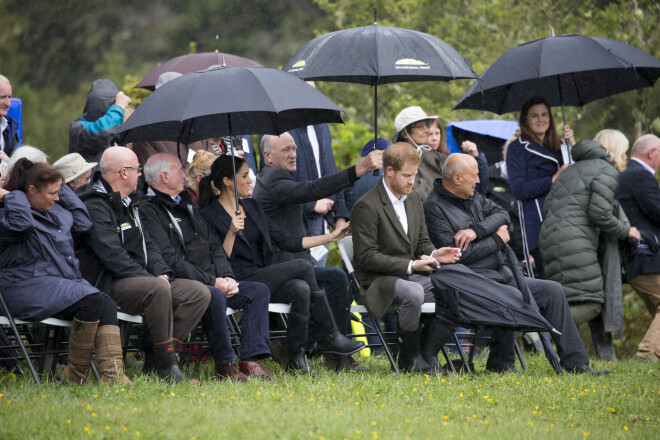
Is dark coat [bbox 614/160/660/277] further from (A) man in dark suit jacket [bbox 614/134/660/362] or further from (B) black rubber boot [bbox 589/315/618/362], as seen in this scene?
(B) black rubber boot [bbox 589/315/618/362]

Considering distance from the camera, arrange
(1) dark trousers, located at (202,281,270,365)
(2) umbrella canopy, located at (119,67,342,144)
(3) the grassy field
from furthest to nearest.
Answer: (1) dark trousers, located at (202,281,270,365), (2) umbrella canopy, located at (119,67,342,144), (3) the grassy field

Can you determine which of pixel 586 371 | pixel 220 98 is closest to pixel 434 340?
pixel 586 371

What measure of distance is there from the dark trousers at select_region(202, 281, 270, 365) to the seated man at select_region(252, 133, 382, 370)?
61 cm

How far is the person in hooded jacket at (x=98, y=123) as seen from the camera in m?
7.94

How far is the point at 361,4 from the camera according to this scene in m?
15.4

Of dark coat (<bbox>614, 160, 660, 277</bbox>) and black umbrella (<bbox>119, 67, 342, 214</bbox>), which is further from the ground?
black umbrella (<bbox>119, 67, 342, 214</bbox>)

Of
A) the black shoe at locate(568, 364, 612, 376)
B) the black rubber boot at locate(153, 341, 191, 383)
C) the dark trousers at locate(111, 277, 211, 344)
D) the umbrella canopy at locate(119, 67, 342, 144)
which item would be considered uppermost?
the umbrella canopy at locate(119, 67, 342, 144)

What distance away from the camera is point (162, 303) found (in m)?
6.32

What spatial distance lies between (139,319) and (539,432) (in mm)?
2832

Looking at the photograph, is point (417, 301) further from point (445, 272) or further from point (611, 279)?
point (611, 279)

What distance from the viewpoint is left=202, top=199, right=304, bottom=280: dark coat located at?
23.8 feet

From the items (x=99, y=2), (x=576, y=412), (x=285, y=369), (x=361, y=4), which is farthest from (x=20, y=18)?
(x=576, y=412)

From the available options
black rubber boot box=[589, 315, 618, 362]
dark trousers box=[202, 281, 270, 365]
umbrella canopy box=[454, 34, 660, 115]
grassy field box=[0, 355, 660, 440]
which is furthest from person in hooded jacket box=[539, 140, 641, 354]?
dark trousers box=[202, 281, 270, 365]

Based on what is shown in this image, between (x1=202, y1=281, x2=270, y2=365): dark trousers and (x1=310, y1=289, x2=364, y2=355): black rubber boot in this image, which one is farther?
(x1=310, y1=289, x2=364, y2=355): black rubber boot
